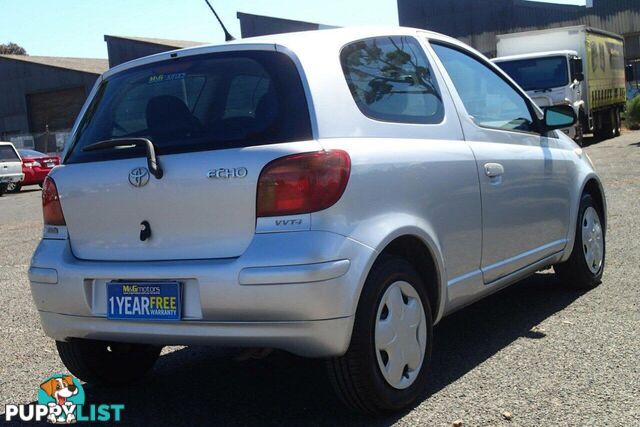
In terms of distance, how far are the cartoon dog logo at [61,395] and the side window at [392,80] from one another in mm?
2007

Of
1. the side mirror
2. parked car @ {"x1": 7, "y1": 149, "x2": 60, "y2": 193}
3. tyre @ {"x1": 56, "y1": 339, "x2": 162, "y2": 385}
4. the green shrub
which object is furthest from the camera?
the green shrub

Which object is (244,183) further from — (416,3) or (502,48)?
(416,3)

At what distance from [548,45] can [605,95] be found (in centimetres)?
431

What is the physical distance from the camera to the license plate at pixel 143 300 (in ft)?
11.7

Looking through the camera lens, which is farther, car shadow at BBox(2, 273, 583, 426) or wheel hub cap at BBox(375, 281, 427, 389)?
car shadow at BBox(2, 273, 583, 426)

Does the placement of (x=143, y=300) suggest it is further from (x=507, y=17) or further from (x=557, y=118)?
(x=507, y=17)

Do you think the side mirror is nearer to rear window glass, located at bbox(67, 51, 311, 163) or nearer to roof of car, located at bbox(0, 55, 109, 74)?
rear window glass, located at bbox(67, 51, 311, 163)

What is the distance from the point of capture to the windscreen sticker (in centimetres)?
396

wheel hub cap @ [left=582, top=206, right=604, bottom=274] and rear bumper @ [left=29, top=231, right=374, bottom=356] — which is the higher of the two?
rear bumper @ [left=29, top=231, right=374, bottom=356]

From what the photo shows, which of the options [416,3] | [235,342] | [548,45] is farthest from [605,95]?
[235,342]

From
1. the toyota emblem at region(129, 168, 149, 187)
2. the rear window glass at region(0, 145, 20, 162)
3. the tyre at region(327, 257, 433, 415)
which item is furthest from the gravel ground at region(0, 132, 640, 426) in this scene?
the rear window glass at region(0, 145, 20, 162)

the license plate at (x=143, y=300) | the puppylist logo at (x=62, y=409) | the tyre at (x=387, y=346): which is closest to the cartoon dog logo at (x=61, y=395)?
the puppylist logo at (x=62, y=409)

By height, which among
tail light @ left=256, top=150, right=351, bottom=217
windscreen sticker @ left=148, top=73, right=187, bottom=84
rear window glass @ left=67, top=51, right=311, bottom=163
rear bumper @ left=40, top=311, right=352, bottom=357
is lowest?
rear bumper @ left=40, top=311, right=352, bottom=357

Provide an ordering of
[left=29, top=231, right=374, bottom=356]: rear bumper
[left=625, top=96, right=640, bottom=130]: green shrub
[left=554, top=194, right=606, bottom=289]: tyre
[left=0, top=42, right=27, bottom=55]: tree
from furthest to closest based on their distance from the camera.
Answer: [left=0, top=42, right=27, bottom=55]: tree < [left=625, top=96, right=640, bottom=130]: green shrub < [left=554, top=194, right=606, bottom=289]: tyre < [left=29, top=231, right=374, bottom=356]: rear bumper
